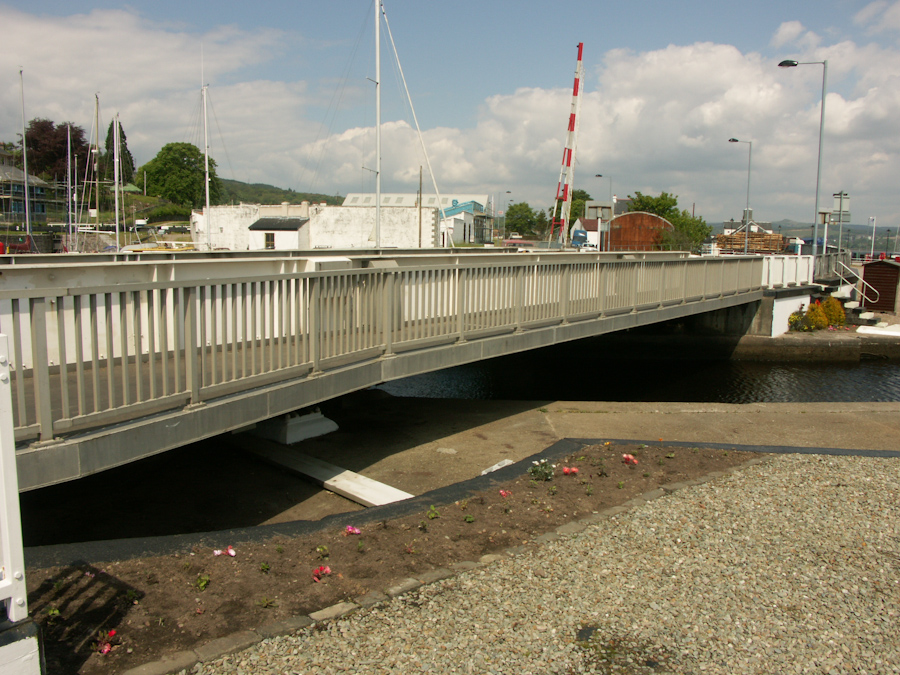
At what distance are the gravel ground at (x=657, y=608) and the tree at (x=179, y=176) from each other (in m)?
122

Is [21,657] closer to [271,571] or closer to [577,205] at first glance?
[271,571]

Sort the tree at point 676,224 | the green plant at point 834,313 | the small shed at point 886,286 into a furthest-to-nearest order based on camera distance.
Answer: the tree at point 676,224 → the small shed at point 886,286 → the green plant at point 834,313

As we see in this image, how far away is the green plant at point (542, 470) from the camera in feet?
21.4

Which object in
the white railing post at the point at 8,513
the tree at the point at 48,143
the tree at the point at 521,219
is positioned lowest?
the white railing post at the point at 8,513

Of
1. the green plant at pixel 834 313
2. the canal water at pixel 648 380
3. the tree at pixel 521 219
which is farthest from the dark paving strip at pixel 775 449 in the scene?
the tree at pixel 521 219

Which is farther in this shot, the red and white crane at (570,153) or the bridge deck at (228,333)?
the red and white crane at (570,153)

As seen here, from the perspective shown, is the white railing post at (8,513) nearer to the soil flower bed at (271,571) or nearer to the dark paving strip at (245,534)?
the soil flower bed at (271,571)

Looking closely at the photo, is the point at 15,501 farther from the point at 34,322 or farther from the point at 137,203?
the point at 137,203

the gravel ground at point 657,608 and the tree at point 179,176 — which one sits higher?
the tree at point 179,176

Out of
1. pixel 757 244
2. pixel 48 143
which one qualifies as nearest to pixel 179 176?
pixel 48 143

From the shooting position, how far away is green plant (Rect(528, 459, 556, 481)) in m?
6.52

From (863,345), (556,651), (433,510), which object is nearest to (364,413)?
(433,510)

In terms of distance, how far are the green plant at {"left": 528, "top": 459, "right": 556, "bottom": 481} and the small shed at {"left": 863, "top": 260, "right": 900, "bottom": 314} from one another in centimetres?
2851

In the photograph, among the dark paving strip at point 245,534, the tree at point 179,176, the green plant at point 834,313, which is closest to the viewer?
the dark paving strip at point 245,534
